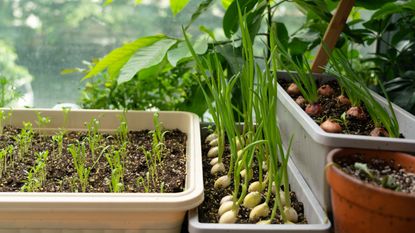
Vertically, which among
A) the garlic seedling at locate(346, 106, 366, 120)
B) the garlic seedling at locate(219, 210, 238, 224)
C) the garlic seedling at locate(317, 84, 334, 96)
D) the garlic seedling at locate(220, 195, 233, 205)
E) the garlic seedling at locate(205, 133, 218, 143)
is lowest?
the garlic seedling at locate(219, 210, 238, 224)

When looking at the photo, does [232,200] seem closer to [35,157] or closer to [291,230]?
[291,230]

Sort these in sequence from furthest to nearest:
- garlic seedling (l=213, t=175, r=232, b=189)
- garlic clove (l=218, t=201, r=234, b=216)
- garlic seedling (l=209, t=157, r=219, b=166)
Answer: garlic seedling (l=209, t=157, r=219, b=166) < garlic seedling (l=213, t=175, r=232, b=189) < garlic clove (l=218, t=201, r=234, b=216)

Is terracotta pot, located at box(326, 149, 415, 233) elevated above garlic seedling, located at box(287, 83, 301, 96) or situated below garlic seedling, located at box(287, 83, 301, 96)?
below

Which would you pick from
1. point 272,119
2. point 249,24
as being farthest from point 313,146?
point 249,24

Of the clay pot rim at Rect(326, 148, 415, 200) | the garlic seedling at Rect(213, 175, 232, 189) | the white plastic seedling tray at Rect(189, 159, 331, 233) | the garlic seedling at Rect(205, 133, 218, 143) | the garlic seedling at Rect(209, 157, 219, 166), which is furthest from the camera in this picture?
the garlic seedling at Rect(205, 133, 218, 143)

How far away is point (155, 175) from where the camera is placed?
3.07 ft

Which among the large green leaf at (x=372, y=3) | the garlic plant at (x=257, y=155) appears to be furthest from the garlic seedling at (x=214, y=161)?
the large green leaf at (x=372, y=3)

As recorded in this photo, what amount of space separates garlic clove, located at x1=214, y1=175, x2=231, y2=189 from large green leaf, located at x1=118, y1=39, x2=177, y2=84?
0.97 feet

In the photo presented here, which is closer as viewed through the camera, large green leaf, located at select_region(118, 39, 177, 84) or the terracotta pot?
the terracotta pot

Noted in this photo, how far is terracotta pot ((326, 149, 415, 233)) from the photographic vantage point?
59cm

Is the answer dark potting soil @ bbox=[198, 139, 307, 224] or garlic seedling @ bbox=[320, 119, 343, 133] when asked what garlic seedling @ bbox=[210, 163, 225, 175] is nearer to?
dark potting soil @ bbox=[198, 139, 307, 224]

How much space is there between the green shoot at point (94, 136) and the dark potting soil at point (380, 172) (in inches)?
20.9

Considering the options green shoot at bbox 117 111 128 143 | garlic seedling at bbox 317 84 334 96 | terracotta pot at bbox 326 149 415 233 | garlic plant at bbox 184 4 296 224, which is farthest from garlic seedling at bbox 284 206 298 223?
green shoot at bbox 117 111 128 143

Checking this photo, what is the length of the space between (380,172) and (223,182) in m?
0.32
